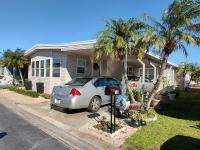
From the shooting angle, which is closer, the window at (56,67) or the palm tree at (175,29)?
the palm tree at (175,29)

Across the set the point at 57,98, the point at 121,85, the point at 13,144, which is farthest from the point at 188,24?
the point at 13,144

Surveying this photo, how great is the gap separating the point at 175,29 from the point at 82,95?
4617 mm

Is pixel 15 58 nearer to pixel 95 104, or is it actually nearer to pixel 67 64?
pixel 67 64

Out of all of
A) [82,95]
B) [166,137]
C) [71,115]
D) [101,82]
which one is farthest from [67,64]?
[166,137]

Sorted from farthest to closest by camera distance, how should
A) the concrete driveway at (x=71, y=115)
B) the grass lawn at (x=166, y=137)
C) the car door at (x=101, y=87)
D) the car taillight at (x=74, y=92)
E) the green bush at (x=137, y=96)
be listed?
the green bush at (x=137, y=96) < the car door at (x=101, y=87) < the car taillight at (x=74, y=92) < the concrete driveway at (x=71, y=115) < the grass lawn at (x=166, y=137)

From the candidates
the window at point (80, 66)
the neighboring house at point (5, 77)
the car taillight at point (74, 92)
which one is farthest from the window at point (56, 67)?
the neighboring house at point (5, 77)

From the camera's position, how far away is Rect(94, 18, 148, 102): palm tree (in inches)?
372

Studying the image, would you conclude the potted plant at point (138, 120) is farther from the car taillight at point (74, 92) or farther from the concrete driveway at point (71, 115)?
the car taillight at point (74, 92)

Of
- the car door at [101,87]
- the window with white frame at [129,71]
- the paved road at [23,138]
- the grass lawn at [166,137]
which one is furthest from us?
the window with white frame at [129,71]

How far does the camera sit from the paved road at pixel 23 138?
18.1 ft

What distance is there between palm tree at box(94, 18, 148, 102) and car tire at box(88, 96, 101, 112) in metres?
1.51

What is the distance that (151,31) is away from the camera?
28.2 feet

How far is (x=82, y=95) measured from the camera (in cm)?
902

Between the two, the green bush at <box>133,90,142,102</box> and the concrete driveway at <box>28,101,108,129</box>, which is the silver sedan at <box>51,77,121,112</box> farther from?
the green bush at <box>133,90,142,102</box>
